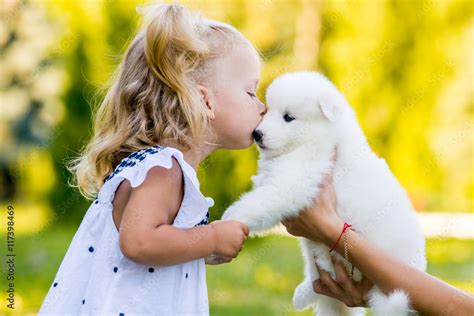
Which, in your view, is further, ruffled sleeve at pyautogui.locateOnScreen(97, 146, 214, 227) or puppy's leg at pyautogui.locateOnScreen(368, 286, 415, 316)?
puppy's leg at pyautogui.locateOnScreen(368, 286, 415, 316)

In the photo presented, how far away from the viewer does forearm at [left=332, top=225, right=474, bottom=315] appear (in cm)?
216

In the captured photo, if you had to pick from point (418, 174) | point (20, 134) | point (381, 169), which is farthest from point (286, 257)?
point (20, 134)

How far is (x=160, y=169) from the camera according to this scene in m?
1.94

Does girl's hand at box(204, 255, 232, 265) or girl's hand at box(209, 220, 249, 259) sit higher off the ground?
girl's hand at box(209, 220, 249, 259)

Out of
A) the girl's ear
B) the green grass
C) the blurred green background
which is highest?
the girl's ear

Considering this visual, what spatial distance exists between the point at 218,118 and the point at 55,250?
540cm

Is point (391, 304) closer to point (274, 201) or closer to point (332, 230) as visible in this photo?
point (332, 230)

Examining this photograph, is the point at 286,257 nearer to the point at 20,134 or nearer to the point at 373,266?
the point at 373,266

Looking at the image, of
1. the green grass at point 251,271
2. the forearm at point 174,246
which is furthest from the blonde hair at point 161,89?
the green grass at point 251,271

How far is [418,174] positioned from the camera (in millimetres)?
8141

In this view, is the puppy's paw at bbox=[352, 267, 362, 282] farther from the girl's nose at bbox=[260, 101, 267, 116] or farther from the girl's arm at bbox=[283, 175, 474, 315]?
the girl's nose at bbox=[260, 101, 267, 116]

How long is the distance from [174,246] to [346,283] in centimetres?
74

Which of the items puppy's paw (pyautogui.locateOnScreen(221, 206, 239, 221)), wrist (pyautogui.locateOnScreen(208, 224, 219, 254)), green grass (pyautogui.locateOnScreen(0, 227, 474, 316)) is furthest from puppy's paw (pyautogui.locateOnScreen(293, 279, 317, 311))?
green grass (pyautogui.locateOnScreen(0, 227, 474, 316))

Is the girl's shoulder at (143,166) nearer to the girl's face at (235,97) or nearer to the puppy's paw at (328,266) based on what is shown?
the girl's face at (235,97)
